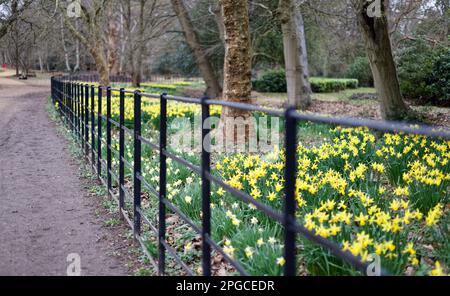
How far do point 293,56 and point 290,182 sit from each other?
51.0 feet

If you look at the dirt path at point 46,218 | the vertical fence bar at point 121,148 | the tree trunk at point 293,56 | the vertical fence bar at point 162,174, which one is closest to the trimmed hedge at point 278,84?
the tree trunk at point 293,56

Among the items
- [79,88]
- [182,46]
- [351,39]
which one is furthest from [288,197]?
[182,46]

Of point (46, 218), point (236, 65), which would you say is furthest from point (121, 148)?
point (236, 65)

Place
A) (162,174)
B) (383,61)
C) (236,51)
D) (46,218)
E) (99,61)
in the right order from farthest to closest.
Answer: (99,61) < (383,61) < (236,51) < (46,218) < (162,174)

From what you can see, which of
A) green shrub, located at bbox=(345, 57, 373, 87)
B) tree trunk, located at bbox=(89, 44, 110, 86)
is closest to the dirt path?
tree trunk, located at bbox=(89, 44, 110, 86)

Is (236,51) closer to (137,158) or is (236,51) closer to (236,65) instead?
(236,65)

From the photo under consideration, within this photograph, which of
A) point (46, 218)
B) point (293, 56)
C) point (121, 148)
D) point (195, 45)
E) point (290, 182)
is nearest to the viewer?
point (290, 182)

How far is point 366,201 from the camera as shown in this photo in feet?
12.1

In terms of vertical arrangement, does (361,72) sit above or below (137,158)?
above

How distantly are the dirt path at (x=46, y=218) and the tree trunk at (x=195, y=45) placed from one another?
46.5 ft

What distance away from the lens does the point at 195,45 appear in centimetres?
2355

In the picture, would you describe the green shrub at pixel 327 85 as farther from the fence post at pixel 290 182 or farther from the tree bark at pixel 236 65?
the fence post at pixel 290 182

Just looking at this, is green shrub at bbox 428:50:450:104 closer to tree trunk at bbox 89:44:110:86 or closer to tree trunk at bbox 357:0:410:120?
tree trunk at bbox 357:0:410:120

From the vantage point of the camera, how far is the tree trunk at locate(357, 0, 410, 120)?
9.90 metres
